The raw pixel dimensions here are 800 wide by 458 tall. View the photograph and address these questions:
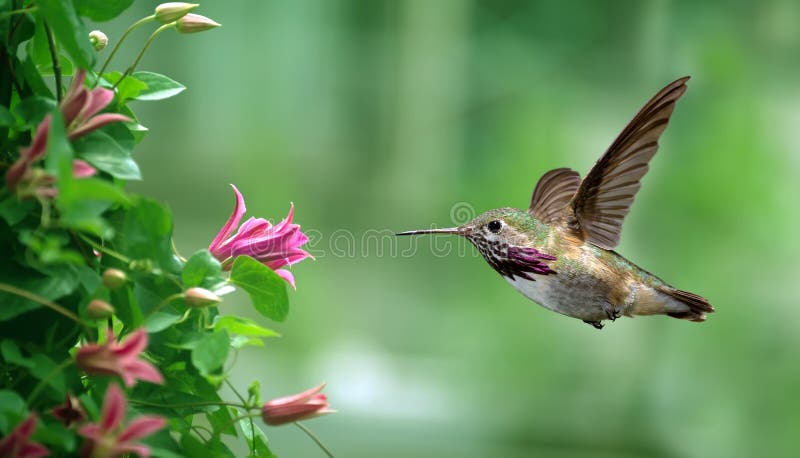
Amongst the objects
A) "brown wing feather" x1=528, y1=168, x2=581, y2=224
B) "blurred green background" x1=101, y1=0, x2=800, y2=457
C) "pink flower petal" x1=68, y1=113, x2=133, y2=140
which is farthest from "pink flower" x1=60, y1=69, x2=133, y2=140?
"blurred green background" x1=101, y1=0, x2=800, y2=457

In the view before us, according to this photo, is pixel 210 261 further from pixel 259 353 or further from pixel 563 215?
pixel 259 353

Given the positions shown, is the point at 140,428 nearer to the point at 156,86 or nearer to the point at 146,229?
the point at 146,229

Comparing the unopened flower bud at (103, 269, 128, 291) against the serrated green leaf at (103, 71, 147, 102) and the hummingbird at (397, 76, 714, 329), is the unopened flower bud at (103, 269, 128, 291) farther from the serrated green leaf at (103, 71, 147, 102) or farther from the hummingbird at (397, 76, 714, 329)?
the hummingbird at (397, 76, 714, 329)

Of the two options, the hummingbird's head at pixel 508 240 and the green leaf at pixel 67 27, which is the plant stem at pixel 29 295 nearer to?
the green leaf at pixel 67 27

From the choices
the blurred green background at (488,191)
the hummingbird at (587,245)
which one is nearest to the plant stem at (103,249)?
the hummingbird at (587,245)

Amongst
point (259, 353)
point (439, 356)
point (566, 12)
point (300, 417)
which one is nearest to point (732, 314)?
point (439, 356)
